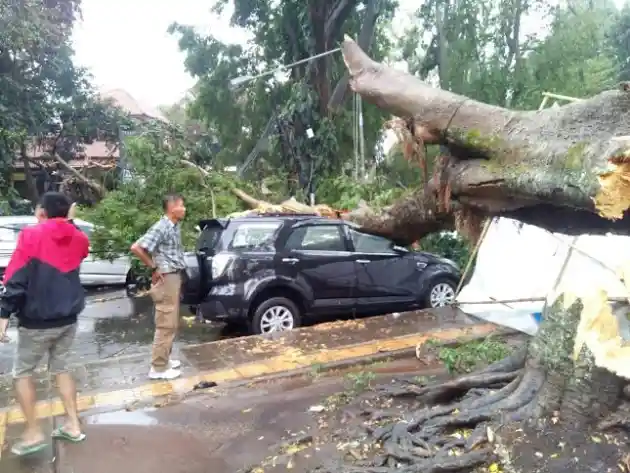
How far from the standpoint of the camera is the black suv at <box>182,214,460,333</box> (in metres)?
8.38

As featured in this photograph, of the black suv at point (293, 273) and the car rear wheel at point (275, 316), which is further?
the car rear wheel at point (275, 316)

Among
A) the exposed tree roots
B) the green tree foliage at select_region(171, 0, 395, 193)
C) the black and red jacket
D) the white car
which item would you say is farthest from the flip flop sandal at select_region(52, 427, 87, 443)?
the green tree foliage at select_region(171, 0, 395, 193)

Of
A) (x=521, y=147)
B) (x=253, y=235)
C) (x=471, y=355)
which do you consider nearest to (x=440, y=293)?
(x=253, y=235)

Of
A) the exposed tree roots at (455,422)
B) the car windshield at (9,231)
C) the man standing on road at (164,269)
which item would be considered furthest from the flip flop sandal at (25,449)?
the car windshield at (9,231)

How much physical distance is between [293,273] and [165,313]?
8.28ft

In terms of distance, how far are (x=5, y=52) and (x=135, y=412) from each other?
16.0m

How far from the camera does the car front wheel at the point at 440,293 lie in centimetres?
1006

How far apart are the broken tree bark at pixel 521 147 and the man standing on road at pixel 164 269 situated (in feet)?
10.8

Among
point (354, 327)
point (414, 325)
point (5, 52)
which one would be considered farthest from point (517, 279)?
point (5, 52)

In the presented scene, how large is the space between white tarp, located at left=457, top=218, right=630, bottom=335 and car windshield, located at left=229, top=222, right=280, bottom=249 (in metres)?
2.91

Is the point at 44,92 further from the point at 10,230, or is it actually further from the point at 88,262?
the point at 88,262

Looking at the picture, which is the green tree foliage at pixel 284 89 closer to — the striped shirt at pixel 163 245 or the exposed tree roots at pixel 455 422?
the striped shirt at pixel 163 245

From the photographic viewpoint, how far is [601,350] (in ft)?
12.6

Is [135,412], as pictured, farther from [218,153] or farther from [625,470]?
[218,153]
